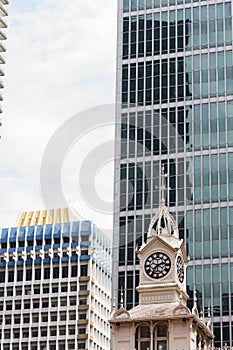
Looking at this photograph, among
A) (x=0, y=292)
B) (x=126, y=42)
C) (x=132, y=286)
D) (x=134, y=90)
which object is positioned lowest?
(x=132, y=286)

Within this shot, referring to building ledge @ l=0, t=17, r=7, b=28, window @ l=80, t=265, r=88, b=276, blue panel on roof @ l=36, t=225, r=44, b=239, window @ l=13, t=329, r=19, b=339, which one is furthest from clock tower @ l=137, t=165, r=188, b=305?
blue panel on roof @ l=36, t=225, r=44, b=239

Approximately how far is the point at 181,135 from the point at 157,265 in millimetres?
55244

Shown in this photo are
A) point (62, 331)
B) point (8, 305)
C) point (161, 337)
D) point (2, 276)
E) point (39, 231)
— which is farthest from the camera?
point (39, 231)

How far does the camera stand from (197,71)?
405 feet

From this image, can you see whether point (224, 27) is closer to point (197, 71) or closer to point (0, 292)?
point (197, 71)

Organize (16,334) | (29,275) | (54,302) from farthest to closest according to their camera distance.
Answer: (29,275)
(16,334)
(54,302)

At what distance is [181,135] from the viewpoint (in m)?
121

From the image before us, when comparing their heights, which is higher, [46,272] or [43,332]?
[46,272]

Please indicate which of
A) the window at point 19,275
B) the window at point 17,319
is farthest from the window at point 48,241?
the window at point 17,319

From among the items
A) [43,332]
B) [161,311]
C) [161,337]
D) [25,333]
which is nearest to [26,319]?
[25,333]

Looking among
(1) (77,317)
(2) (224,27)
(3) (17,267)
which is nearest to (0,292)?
(3) (17,267)

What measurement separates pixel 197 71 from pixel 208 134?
9.87m

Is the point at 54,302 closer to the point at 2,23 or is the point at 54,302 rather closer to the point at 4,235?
the point at 4,235

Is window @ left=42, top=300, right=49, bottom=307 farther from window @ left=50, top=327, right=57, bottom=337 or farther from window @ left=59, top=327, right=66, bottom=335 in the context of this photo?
window @ left=59, top=327, right=66, bottom=335
